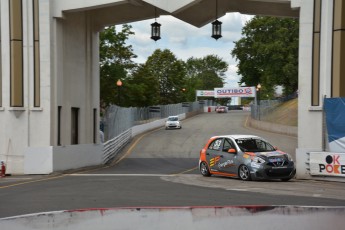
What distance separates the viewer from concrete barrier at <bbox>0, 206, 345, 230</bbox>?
746 cm

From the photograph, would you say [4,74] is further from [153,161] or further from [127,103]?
[127,103]

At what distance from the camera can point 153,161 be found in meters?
30.9

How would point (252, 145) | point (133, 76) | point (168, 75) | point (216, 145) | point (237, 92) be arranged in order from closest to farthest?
point (252, 145) → point (216, 145) → point (133, 76) → point (237, 92) → point (168, 75)

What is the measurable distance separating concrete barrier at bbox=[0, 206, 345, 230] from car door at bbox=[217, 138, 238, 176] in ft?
36.0

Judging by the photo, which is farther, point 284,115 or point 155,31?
point 284,115

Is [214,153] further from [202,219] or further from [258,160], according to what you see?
[202,219]

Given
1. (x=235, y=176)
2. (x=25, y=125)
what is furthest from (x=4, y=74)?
(x=235, y=176)

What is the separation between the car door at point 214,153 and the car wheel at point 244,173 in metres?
1.35

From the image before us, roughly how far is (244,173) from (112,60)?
153 feet

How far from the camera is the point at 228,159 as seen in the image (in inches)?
746

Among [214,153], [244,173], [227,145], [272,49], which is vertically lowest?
[244,173]

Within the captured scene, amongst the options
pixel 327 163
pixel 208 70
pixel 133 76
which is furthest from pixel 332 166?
pixel 208 70

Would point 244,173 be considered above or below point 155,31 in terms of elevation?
below

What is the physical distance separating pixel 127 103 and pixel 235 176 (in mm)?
51065
